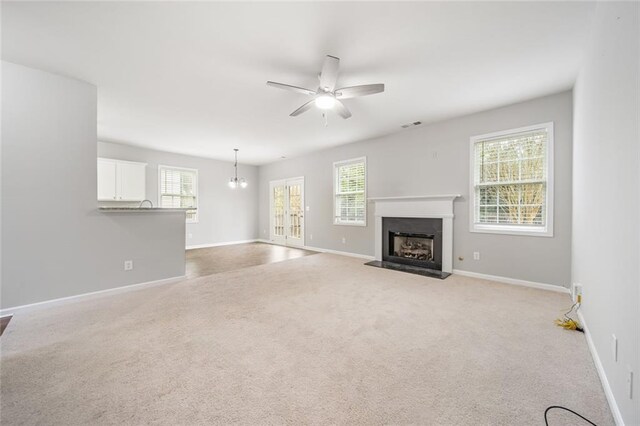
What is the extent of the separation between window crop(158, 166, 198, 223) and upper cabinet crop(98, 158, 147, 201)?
1.68 ft

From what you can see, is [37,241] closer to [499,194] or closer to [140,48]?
[140,48]

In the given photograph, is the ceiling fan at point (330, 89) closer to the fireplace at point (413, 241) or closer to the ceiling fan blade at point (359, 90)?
the ceiling fan blade at point (359, 90)

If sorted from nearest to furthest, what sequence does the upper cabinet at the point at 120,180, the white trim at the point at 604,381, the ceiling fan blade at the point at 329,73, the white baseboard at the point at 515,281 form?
the white trim at the point at 604,381
the ceiling fan blade at the point at 329,73
the white baseboard at the point at 515,281
the upper cabinet at the point at 120,180

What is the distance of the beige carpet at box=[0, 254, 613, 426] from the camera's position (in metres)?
1.42

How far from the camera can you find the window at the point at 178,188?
6.94m

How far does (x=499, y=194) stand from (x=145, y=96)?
544 cm

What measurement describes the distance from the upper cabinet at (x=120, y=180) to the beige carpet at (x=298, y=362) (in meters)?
3.72

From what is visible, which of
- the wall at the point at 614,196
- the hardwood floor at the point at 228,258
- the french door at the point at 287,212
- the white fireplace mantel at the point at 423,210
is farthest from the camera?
the french door at the point at 287,212

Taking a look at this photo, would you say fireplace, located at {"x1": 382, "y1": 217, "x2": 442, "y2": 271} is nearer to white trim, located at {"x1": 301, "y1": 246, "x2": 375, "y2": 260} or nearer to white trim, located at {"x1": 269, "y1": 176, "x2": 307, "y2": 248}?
white trim, located at {"x1": 301, "y1": 246, "x2": 375, "y2": 260}

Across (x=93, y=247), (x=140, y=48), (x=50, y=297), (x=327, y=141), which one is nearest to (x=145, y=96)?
(x=140, y=48)

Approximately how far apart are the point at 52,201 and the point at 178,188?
14.4ft

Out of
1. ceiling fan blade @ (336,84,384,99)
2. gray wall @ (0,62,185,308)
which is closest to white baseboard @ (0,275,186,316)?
gray wall @ (0,62,185,308)

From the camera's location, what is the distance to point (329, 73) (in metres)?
2.48

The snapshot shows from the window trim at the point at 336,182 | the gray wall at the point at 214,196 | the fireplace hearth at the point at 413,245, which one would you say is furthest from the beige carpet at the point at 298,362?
the gray wall at the point at 214,196
